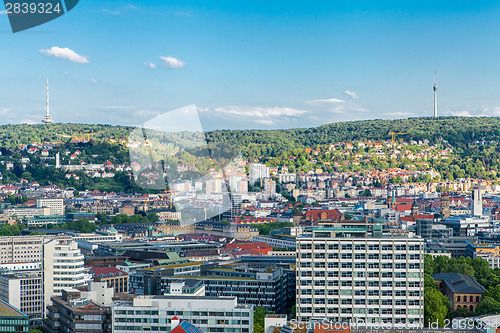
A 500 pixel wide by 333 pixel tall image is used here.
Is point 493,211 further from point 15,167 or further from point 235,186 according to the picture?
point 15,167

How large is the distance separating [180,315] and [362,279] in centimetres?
439

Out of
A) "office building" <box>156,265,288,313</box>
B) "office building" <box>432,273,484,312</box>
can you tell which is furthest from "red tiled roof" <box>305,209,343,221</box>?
"office building" <box>156,265,288,313</box>

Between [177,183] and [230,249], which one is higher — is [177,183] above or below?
above

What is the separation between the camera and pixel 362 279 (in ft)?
62.7

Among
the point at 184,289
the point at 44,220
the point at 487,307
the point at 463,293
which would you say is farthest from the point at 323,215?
the point at 184,289

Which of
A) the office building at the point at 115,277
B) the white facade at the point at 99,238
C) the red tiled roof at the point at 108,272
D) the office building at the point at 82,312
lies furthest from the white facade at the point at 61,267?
the white facade at the point at 99,238

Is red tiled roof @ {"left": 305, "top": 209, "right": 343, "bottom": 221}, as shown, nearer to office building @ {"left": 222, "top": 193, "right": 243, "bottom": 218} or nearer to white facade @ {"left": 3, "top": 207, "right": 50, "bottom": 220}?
office building @ {"left": 222, "top": 193, "right": 243, "bottom": 218}

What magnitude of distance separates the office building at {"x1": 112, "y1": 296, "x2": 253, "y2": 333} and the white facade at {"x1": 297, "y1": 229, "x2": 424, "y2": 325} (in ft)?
7.37

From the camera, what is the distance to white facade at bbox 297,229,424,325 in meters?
19.0

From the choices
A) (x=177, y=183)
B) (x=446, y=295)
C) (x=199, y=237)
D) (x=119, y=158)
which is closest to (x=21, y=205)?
(x=119, y=158)

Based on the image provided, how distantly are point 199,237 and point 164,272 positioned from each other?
17.8 metres

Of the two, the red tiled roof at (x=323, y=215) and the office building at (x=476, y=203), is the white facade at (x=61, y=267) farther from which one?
the office building at (x=476, y=203)

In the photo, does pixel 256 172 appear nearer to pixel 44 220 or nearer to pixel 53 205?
pixel 53 205

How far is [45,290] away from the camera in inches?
969
